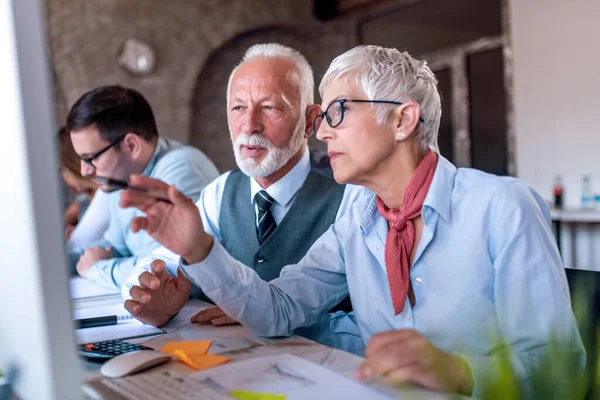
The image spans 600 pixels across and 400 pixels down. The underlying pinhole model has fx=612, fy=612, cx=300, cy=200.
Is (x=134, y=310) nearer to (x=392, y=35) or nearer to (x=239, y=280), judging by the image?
(x=239, y=280)

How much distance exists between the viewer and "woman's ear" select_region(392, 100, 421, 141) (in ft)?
4.67

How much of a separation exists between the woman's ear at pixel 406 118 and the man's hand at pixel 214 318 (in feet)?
1.95

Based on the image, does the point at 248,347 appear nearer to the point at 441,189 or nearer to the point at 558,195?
the point at 441,189

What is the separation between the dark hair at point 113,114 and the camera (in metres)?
2.47

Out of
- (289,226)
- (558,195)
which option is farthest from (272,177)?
(558,195)

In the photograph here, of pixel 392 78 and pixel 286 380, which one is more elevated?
pixel 392 78

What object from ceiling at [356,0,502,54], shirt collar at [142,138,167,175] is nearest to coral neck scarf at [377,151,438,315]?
shirt collar at [142,138,167,175]

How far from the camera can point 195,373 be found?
1049 millimetres

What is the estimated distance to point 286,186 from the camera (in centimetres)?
199

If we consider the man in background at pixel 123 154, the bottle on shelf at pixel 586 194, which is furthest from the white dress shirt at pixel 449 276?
the bottle on shelf at pixel 586 194

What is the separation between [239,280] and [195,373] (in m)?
0.28

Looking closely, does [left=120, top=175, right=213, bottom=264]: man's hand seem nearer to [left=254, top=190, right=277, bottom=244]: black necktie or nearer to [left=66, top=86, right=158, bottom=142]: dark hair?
[left=254, top=190, right=277, bottom=244]: black necktie

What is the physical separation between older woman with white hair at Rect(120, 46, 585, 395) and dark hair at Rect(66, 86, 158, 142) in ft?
3.76

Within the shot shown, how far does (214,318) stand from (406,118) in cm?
66
